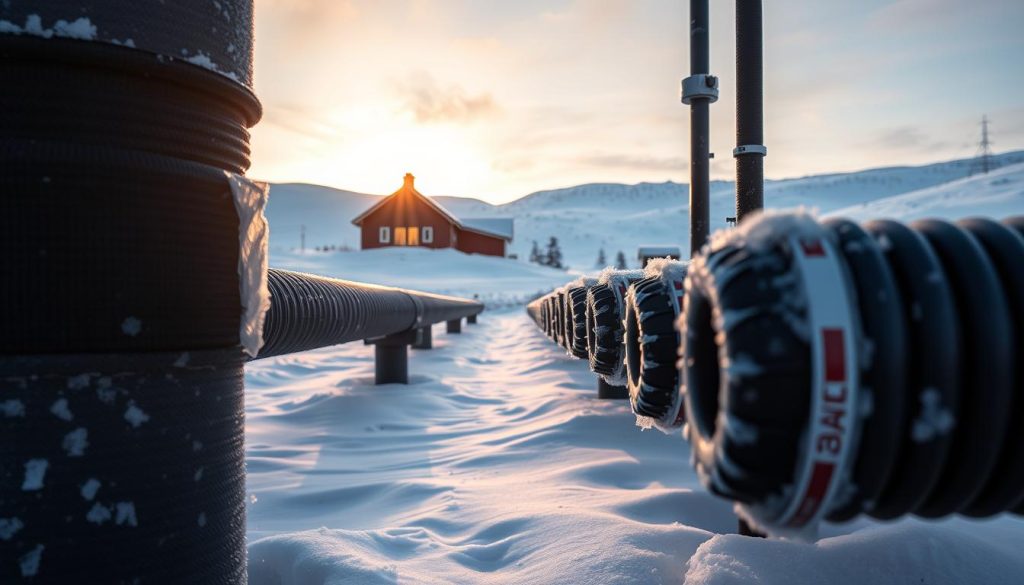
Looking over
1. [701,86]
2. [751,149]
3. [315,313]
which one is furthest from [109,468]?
[701,86]

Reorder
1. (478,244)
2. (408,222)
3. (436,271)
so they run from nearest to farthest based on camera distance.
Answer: (436,271) < (408,222) < (478,244)

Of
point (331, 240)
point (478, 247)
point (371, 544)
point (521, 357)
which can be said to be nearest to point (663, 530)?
point (371, 544)

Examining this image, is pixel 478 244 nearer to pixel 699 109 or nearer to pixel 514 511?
pixel 699 109

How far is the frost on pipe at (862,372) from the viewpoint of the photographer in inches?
32.6

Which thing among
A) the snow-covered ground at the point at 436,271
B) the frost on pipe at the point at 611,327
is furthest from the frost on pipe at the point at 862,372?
the snow-covered ground at the point at 436,271

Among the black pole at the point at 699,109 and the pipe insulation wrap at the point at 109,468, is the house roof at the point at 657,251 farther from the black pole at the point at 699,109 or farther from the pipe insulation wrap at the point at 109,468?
the pipe insulation wrap at the point at 109,468

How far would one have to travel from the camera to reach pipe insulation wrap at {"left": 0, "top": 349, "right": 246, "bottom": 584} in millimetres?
1063

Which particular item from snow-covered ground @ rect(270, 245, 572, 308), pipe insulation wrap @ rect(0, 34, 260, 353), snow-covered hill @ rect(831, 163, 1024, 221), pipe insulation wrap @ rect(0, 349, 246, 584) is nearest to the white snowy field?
pipe insulation wrap @ rect(0, 349, 246, 584)

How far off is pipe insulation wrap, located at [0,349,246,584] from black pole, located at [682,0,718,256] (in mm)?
3396

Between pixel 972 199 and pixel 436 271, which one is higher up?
pixel 972 199

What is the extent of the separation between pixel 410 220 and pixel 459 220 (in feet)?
11.3

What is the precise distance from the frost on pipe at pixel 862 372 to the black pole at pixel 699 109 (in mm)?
3308

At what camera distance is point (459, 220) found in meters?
43.5

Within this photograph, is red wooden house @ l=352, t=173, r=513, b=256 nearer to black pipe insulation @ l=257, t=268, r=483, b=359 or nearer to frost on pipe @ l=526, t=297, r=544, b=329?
→ frost on pipe @ l=526, t=297, r=544, b=329
